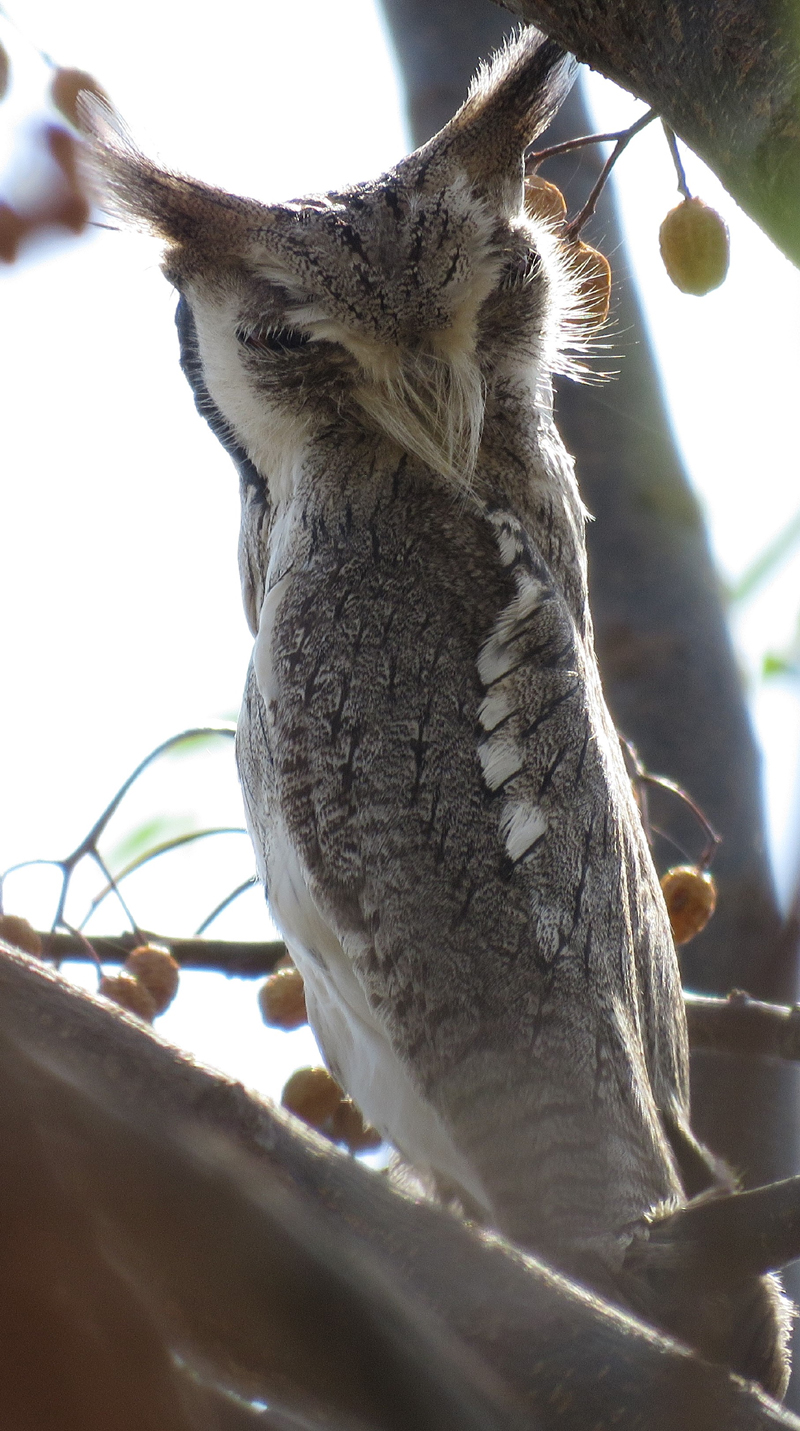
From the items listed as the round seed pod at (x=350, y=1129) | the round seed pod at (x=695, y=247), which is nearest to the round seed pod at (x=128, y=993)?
the round seed pod at (x=350, y=1129)

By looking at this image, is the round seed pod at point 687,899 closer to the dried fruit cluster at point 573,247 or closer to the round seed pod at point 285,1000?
the round seed pod at point 285,1000

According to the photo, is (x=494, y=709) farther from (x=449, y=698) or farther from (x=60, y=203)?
(x=60, y=203)

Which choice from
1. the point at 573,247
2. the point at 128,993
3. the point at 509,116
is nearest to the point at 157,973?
the point at 128,993

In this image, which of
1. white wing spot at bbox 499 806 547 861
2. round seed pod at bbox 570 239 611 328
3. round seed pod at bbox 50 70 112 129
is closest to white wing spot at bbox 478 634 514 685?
white wing spot at bbox 499 806 547 861

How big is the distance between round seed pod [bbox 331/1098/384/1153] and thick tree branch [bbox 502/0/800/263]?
155 cm

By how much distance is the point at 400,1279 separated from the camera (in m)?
0.87

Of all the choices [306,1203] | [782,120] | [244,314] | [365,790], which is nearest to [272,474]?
[244,314]

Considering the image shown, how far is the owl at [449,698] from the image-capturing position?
1486 millimetres

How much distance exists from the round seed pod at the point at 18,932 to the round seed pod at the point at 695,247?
53.2 inches

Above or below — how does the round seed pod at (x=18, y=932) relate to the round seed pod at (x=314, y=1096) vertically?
above

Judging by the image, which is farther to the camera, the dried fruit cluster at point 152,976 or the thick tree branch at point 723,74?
the dried fruit cluster at point 152,976

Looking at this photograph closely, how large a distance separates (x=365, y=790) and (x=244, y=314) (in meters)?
0.78

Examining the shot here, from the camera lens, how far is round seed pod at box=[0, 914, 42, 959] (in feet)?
6.34

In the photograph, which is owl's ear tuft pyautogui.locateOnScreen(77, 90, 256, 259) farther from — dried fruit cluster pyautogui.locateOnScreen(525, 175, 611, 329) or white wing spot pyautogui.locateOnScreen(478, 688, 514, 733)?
white wing spot pyautogui.locateOnScreen(478, 688, 514, 733)
